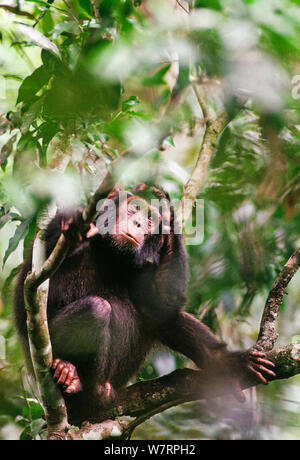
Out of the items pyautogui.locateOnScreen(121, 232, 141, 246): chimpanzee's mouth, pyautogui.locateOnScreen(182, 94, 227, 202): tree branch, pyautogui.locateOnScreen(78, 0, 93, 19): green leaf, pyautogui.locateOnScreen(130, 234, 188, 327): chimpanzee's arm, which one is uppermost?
pyautogui.locateOnScreen(78, 0, 93, 19): green leaf

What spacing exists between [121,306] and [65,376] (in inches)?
32.6

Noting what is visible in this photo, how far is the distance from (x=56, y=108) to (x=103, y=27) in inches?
25.9

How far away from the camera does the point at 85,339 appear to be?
342 cm

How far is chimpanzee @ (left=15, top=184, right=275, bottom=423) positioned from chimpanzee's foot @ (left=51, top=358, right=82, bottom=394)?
0.38ft

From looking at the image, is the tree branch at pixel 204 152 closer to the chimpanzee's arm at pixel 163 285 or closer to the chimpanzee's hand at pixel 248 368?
the chimpanzee's arm at pixel 163 285

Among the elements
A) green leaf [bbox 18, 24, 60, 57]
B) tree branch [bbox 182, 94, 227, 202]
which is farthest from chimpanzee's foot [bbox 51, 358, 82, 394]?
green leaf [bbox 18, 24, 60, 57]

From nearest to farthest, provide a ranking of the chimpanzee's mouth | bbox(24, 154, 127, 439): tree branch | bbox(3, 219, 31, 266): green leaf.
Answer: bbox(24, 154, 127, 439): tree branch → bbox(3, 219, 31, 266): green leaf → the chimpanzee's mouth

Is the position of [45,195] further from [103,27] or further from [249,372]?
[249,372]

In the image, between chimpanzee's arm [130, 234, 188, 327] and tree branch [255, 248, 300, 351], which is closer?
tree branch [255, 248, 300, 351]

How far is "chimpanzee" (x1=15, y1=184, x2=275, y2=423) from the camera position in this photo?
11.3 ft

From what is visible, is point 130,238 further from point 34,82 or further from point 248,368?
point 34,82
